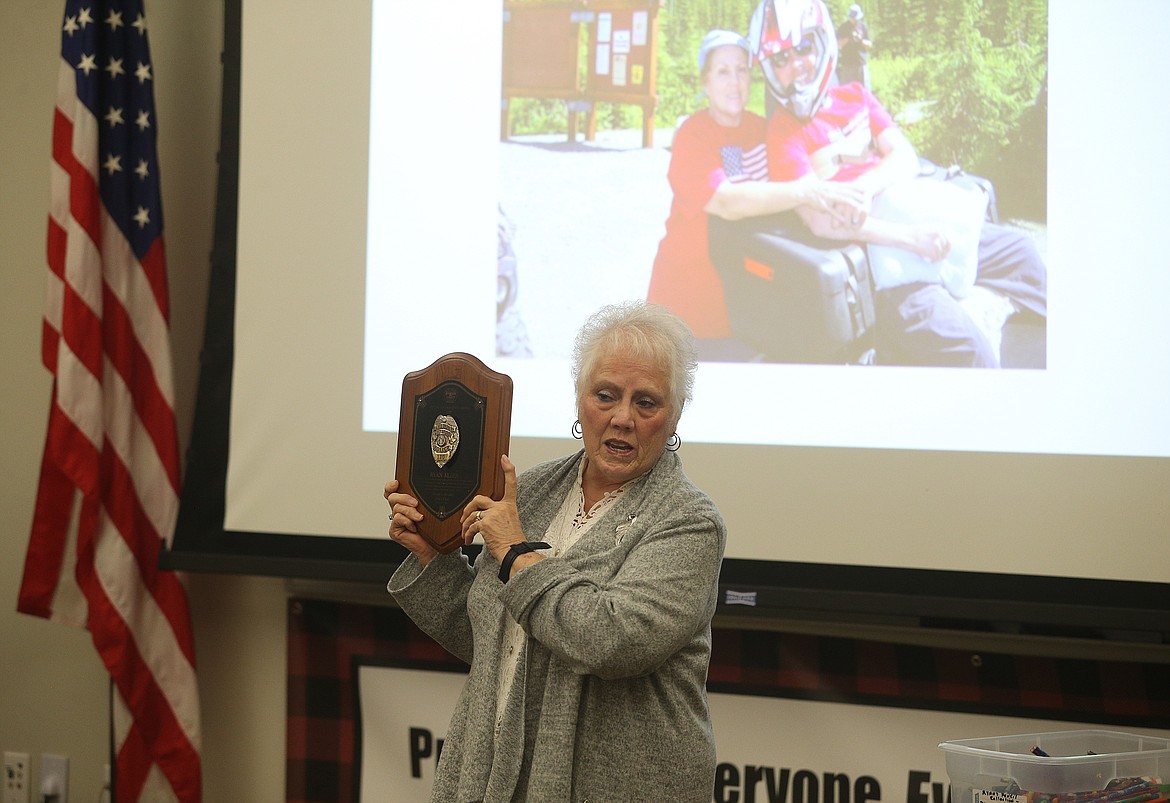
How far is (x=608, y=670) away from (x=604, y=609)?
8 centimetres

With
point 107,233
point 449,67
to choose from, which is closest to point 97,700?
point 107,233

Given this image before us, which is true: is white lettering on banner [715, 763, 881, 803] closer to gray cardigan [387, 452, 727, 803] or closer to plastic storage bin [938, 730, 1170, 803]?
plastic storage bin [938, 730, 1170, 803]

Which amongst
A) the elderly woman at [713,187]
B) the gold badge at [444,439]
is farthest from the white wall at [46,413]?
the gold badge at [444,439]

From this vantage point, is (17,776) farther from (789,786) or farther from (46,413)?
(789,786)

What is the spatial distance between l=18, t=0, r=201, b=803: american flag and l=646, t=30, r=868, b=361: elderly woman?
4.53ft

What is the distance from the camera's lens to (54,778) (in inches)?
121

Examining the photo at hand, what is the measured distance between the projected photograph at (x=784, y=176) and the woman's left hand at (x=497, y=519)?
42.9 inches

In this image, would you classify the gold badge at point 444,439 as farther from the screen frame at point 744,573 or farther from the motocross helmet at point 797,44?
the motocross helmet at point 797,44

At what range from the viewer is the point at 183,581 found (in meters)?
2.86

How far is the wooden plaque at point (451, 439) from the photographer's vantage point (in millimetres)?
1531

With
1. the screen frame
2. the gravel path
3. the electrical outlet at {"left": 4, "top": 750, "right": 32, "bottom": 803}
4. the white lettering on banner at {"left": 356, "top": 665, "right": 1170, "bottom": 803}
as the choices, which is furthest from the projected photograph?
the electrical outlet at {"left": 4, "top": 750, "right": 32, "bottom": 803}

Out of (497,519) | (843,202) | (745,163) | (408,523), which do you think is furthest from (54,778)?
(843,202)

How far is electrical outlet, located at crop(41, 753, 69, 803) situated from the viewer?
10.1ft

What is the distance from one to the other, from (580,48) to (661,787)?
1.82m
